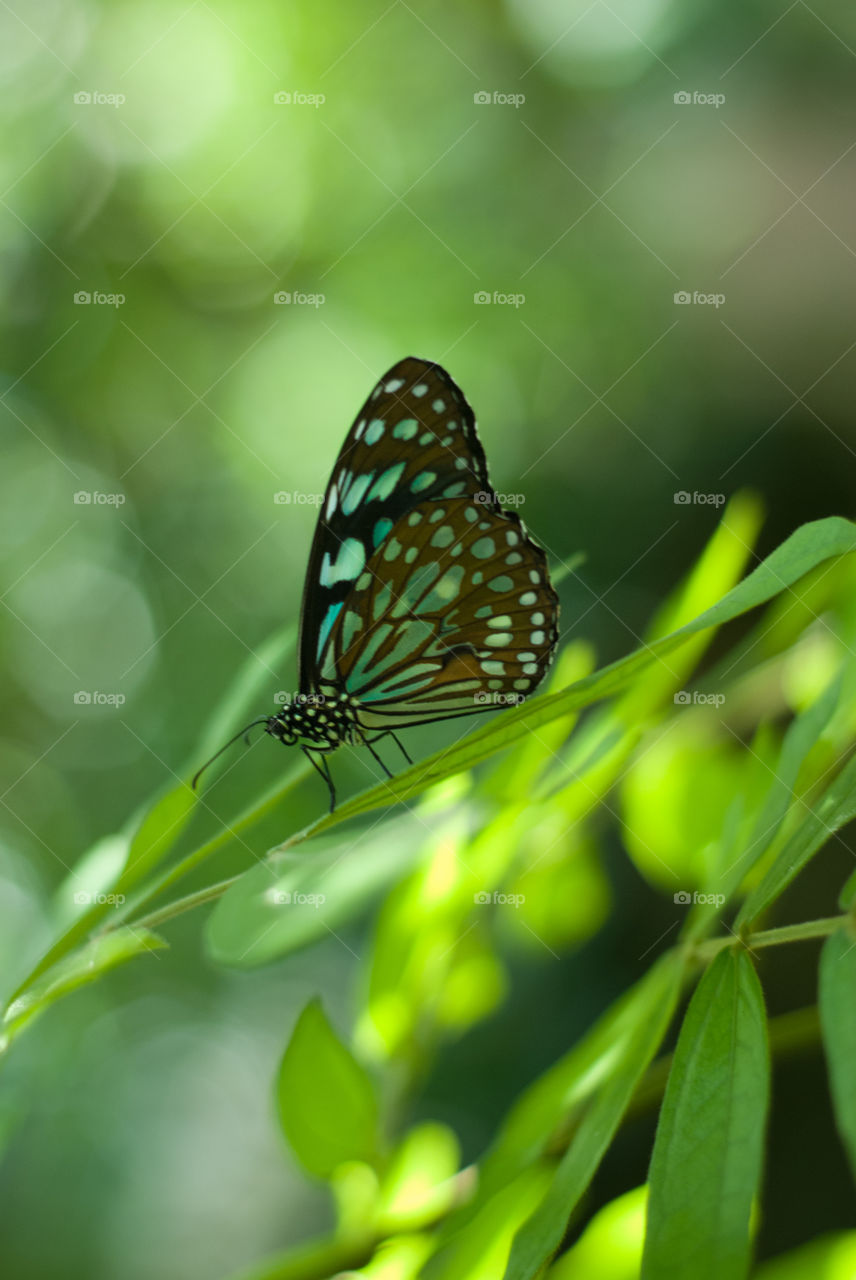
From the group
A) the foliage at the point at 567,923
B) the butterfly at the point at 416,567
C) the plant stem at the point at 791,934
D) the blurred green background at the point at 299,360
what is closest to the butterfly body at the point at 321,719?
the butterfly at the point at 416,567

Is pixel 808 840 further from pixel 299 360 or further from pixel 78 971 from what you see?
pixel 299 360

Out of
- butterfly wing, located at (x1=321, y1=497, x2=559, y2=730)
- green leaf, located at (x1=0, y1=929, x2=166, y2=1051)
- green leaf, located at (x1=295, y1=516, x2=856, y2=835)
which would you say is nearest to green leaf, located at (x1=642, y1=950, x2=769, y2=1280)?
green leaf, located at (x1=295, y1=516, x2=856, y2=835)

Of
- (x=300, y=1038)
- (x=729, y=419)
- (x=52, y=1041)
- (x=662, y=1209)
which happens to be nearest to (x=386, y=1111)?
(x=300, y=1038)

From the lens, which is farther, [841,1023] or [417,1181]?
[417,1181]

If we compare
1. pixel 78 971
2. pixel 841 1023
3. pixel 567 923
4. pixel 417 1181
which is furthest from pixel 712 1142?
pixel 567 923

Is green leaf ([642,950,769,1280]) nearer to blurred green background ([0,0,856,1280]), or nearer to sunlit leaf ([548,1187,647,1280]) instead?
sunlit leaf ([548,1187,647,1280])
